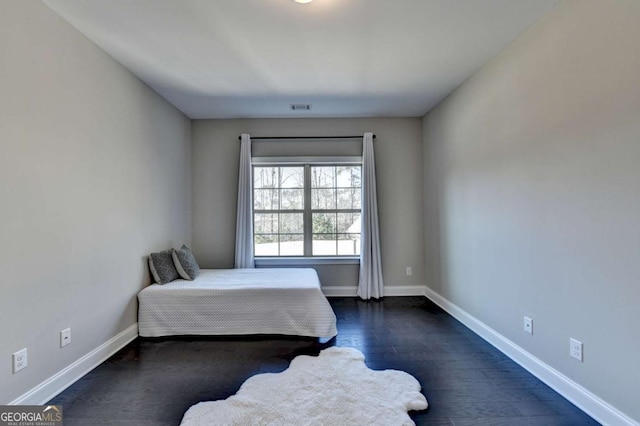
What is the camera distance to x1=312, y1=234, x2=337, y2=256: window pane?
14.4ft

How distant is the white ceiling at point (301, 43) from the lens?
2016 millimetres

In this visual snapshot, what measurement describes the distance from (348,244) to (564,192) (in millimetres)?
2804

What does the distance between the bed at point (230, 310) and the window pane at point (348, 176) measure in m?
1.92

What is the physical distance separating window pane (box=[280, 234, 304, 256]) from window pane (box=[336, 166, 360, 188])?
105 cm

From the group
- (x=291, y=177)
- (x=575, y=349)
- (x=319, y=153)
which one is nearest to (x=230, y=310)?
(x=291, y=177)

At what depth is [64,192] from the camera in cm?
209

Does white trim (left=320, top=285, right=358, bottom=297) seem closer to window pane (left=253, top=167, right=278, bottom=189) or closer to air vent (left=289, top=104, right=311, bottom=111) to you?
window pane (left=253, top=167, right=278, bottom=189)

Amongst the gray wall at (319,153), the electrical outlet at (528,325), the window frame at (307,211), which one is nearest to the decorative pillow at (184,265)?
the gray wall at (319,153)

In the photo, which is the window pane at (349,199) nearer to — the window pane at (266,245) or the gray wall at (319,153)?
the gray wall at (319,153)

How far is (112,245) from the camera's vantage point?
260cm

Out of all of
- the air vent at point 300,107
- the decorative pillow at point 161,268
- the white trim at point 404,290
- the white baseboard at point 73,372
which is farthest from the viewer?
the white trim at point 404,290

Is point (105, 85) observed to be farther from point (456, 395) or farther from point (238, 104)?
point (456, 395)

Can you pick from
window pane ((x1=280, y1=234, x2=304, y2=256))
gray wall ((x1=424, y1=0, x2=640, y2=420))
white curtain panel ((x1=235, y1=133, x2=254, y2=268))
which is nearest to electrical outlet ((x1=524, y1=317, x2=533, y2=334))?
gray wall ((x1=424, y1=0, x2=640, y2=420))

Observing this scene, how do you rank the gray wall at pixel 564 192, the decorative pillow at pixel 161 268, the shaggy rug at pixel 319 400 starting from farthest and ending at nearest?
the decorative pillow at pixel 161 268
the shaggy rug at pixel 319 400
the gray wall at pixel 564 192
